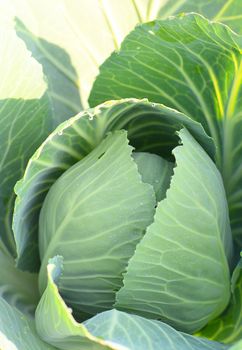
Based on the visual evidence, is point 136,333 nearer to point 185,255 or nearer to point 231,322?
point 185,255

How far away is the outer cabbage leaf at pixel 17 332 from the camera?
0.94 m

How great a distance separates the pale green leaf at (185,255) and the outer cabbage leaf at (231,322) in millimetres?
41

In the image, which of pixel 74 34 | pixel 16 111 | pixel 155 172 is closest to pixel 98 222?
pixel 155 172

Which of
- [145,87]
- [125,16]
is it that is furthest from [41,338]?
[125,16]

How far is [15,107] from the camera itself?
1.19 m

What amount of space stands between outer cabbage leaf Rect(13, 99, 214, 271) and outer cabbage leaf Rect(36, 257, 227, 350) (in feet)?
0.59

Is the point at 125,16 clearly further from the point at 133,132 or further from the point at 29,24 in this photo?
the point at 133,132

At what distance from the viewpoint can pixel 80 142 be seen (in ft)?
3.83

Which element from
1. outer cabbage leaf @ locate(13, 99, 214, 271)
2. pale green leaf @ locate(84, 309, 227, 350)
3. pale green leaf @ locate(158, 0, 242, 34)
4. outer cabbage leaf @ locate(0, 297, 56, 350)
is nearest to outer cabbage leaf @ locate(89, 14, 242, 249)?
outer cabbage leaf @ locate(13, 99, 214, 271)

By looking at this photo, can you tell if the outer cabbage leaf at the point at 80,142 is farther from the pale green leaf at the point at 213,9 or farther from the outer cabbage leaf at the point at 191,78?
the pale green leaf at the point at 213,9

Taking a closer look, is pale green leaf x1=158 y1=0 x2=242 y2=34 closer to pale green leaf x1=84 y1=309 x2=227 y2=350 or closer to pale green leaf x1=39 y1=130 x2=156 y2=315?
pale green leaf x1=39 y1=130 x2=156 y2=315

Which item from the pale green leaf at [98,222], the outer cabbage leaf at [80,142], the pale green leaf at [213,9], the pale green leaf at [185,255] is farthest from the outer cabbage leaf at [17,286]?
the pale green leaf at [213,9]

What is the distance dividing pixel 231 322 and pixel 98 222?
1.13ft

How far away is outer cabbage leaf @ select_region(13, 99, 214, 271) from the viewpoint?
108 cm
